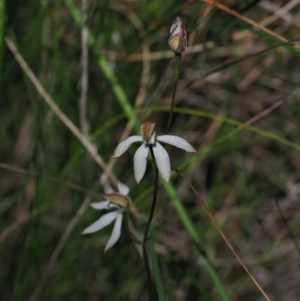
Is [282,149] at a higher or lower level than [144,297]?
higher

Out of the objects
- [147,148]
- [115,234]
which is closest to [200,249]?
[115,234]

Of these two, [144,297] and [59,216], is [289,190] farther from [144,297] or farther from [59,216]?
[59,216]

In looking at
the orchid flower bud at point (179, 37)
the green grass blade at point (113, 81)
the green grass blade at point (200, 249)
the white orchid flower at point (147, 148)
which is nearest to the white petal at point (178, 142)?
the white orchid flower at point (147, 148)

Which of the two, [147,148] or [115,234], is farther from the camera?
[115,234]

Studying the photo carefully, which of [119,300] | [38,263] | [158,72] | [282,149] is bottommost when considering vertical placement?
[119,300]

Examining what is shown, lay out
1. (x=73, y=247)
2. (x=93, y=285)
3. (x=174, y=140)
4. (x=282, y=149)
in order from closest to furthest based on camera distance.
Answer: (x=174, y=140), (x=73, y=247), (x=93, y=285), (x=282, y=149)

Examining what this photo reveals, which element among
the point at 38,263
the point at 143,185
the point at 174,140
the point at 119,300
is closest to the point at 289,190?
the point at 143,185

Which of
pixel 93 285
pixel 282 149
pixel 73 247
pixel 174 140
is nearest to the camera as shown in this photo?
pixel 174 140

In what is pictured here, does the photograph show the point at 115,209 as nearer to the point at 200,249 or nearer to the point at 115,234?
the point at 115,234
